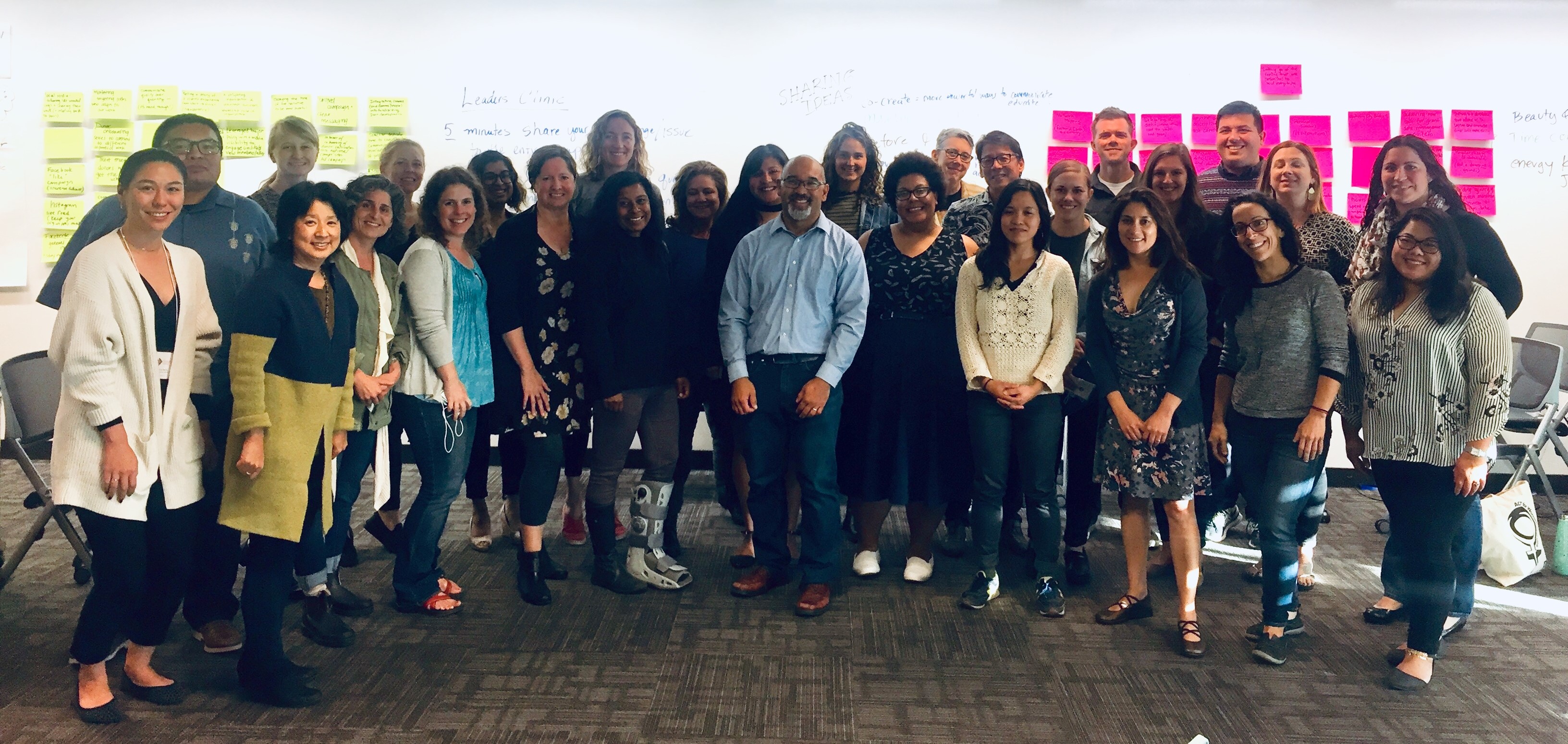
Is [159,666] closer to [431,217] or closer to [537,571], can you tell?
[537,571]

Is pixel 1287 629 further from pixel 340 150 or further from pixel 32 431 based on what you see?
pixel 340 150

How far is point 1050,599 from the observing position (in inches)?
119

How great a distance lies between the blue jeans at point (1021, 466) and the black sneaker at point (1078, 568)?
29cm

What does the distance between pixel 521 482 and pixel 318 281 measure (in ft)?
3.14

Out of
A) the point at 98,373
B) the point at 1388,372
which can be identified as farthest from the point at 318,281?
the point at 1388,372

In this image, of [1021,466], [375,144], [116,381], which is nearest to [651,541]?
[1021,466]

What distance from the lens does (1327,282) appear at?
262cm

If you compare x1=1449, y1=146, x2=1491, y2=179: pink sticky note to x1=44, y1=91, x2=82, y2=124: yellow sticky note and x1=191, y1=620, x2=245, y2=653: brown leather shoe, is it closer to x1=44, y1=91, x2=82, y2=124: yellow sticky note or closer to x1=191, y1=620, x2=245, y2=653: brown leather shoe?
x1=191, y1=620, x2=245, y2=653: brown leather shoe

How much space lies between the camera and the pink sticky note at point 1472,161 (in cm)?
458

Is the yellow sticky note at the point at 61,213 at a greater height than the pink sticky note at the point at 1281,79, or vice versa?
the pink sticky note at the point at 1281,79

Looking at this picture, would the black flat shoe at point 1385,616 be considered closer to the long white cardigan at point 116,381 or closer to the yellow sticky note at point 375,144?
the long white cardigan at point 116,381

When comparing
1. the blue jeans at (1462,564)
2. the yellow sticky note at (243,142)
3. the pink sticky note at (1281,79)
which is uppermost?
the pink sticky note at (1281,79)

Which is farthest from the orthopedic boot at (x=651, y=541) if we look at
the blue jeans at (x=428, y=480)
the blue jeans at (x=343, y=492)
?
the blue jeans at (x=343, y=492)

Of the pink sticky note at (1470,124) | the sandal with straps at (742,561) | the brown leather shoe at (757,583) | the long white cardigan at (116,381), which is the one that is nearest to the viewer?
the long white cardigan at (116,381)
